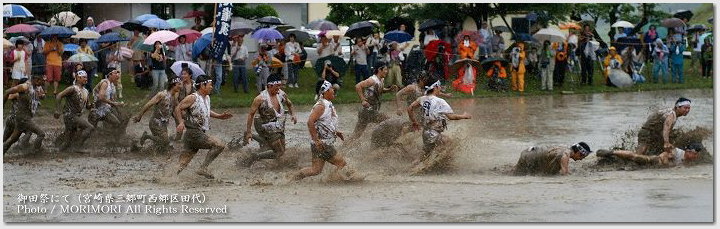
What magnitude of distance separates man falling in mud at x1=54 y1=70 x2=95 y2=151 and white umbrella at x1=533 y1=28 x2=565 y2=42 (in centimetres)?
1339

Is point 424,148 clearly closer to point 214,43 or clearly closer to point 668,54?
point 214,43

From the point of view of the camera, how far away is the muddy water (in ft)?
43.4

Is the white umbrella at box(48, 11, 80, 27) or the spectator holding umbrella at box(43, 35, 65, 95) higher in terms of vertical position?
the white umbrella at box(48, 11, 80, 27)

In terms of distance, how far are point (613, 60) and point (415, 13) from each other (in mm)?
5119

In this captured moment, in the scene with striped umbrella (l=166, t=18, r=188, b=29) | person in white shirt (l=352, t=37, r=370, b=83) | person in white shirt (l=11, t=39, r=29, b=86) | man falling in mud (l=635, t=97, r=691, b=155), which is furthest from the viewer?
striped umbrella (l=166, t=18, r=188, b=29)

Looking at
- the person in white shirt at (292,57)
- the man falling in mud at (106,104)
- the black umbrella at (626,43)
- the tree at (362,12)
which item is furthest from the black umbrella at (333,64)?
the man falling in mud at (106,104)

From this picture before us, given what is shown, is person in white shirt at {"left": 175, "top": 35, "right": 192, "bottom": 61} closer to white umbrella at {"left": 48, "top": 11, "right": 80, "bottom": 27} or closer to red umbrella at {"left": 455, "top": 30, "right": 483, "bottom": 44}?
white umbrella at {"left": 48, "top": 11, "right": 80, "bottom": 27}

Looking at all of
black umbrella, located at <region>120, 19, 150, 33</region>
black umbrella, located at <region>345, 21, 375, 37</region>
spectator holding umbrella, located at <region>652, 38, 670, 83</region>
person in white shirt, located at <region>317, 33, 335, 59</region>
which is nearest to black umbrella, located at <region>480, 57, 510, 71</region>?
black umbrella, located at <region>345, 21, 375, 37</region>

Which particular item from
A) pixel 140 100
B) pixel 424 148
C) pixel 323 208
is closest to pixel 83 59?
pixel 140 100

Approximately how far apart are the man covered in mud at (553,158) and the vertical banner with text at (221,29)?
10906 mm

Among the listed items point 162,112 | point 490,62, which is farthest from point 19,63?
point 490,62

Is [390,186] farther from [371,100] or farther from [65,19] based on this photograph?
[65,19]

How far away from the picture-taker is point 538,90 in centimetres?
2964

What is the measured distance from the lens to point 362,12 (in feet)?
117
